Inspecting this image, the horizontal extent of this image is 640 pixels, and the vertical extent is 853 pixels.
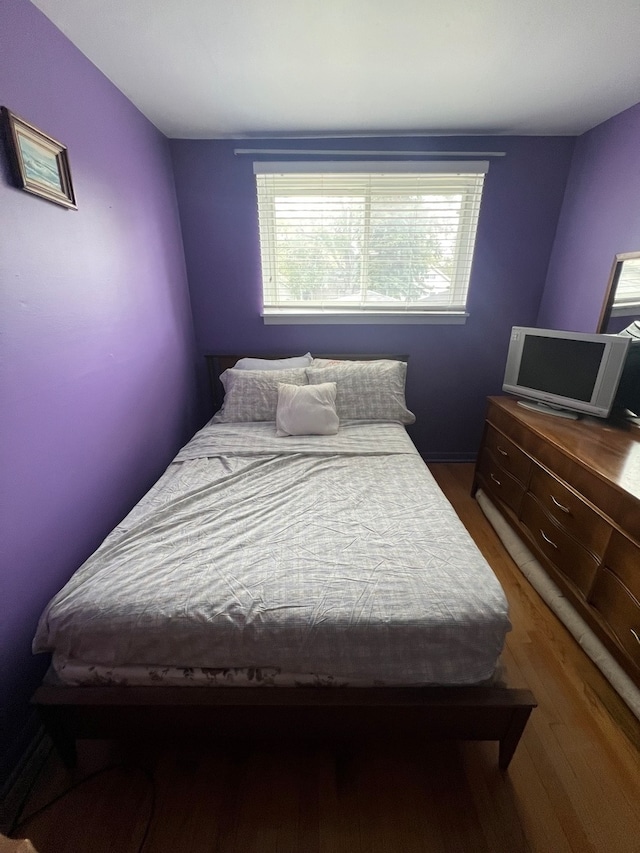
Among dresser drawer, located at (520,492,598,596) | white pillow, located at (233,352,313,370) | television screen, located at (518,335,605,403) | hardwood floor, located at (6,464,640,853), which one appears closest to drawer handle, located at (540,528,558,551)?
dresser drawer, located at (520,492,598,596)

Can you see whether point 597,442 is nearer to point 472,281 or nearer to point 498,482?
point 498,482

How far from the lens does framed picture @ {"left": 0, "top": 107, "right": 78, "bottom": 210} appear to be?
43.0 inches

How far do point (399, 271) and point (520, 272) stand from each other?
0.84m

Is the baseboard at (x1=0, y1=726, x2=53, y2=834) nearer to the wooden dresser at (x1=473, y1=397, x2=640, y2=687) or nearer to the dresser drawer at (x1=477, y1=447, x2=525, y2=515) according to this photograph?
A: the wooden dresser at (x1=473, y1=397, x2=640, y2=687)

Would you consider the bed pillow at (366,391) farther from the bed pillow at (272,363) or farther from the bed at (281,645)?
the bed at (281,645)

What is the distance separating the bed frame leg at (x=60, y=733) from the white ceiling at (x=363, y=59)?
7.05 feet

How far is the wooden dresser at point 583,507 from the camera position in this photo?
1.26m

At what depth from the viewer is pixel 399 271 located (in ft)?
8.30

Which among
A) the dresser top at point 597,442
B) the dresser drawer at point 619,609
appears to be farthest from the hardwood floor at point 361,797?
the dresser top at point 597,442

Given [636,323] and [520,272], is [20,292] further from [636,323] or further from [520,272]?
[520,272]

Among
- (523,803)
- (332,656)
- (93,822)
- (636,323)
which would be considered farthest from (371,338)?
(93,822)

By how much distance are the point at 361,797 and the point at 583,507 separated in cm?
127

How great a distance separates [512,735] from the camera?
40.9 inches

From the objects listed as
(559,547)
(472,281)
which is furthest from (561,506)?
(472,281)
